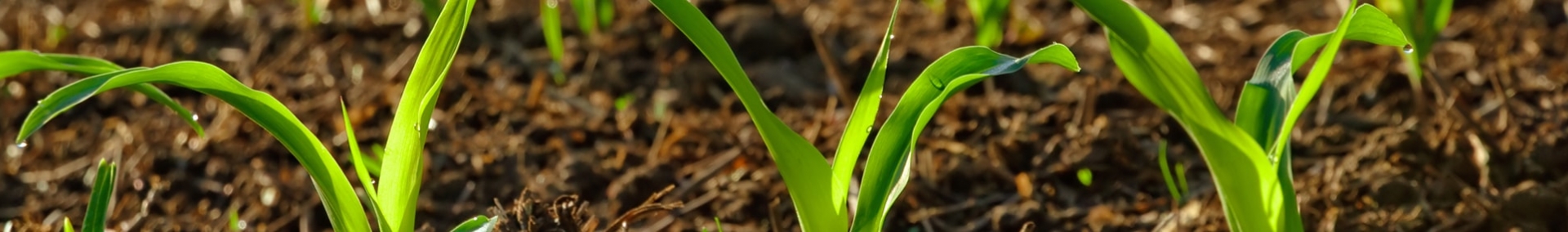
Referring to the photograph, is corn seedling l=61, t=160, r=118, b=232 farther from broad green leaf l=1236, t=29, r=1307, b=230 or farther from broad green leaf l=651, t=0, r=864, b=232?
broad green leaf l=1236, t=29, r=1307, b=230

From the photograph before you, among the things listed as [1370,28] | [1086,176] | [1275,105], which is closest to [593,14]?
[1086,176]

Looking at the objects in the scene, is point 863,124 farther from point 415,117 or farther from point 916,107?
point 415,117

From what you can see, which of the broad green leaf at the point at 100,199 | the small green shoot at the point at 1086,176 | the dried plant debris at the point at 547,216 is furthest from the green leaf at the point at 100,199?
the small green shoot at the point at 1086,176

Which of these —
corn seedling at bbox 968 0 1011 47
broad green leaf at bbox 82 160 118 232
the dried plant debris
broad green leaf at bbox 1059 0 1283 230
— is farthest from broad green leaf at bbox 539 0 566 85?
broad green leaf at bbox 1059 0 1283 230

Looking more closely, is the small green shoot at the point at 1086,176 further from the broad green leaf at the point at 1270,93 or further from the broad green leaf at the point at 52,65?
the broad green leaf at the point at 52,65

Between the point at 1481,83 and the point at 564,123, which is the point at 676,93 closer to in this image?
the point at 564,123
